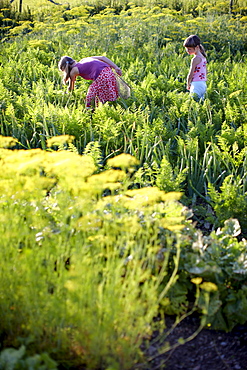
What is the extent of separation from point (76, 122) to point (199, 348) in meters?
2.87

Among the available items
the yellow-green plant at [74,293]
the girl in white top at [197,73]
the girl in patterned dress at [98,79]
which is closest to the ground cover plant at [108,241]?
the yellow-green plant at [74,293]

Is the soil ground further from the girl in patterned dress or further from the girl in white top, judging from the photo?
the girl in white top

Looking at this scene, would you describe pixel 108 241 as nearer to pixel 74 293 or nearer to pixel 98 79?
pixel 74 293

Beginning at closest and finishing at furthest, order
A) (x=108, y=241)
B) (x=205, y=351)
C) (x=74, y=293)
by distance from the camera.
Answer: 1. (x=74, y=293)
2. (x=108, y=241)
3. (x=205, y=351)

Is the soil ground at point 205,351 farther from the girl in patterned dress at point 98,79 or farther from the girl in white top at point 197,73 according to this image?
the girl in white top at point 197,73

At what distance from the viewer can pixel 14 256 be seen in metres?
1.93

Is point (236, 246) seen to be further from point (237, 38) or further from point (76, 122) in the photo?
point (237, 38)

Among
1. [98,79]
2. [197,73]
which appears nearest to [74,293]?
[98,79]

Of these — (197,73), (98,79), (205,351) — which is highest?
(98,79)

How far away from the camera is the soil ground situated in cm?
205

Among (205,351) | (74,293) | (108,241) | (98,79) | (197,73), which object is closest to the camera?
(74,293)

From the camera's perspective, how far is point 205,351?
85.1 inches

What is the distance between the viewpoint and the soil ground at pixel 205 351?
2051 mm

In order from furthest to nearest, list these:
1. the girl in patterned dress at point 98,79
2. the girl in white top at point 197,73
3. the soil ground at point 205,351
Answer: the girl in white top at point 197,73, the girl in patterned dress at point 98,79, the soil ground at point 205,351
